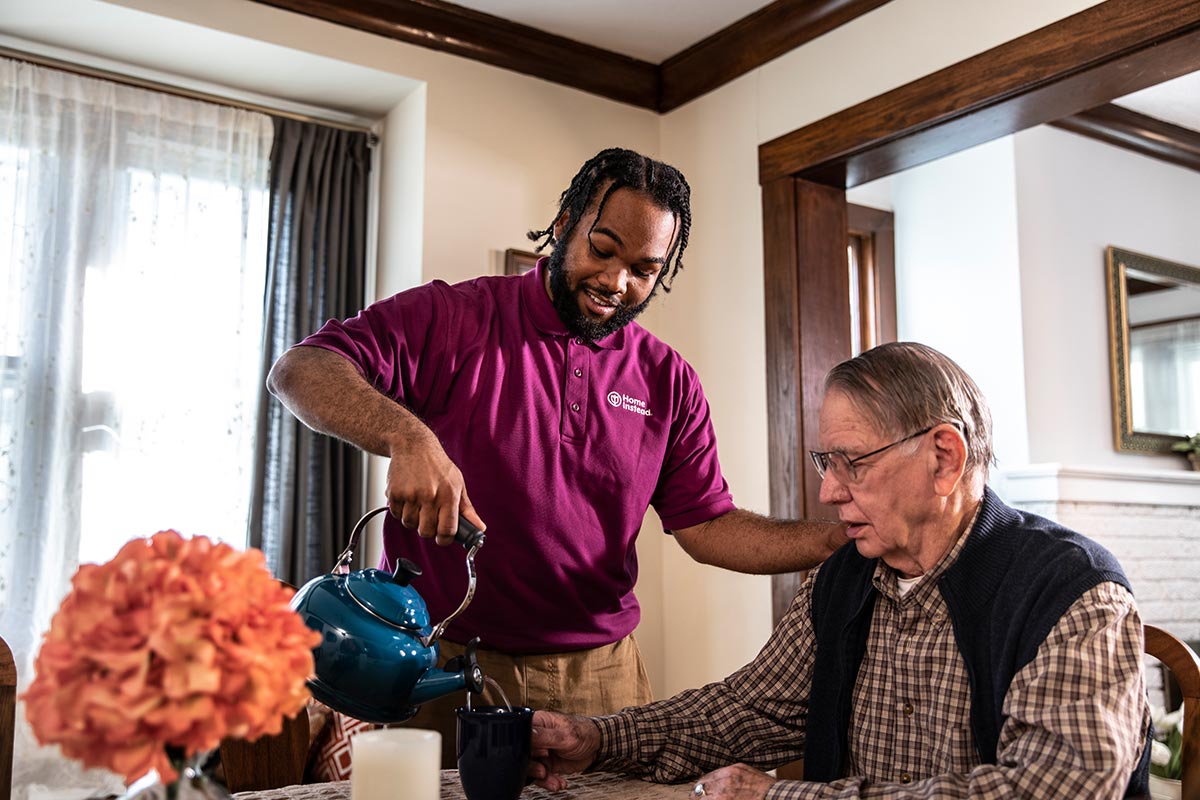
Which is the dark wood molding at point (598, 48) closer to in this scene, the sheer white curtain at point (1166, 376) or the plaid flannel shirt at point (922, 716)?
the plaid flannel shirt at point (922, 716)

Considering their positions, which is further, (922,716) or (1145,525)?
(1145,525)

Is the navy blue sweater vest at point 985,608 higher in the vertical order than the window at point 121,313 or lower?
lower

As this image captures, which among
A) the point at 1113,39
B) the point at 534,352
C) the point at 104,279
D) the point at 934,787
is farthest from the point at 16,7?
the point at 934,787

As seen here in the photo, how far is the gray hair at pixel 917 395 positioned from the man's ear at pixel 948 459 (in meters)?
0.01

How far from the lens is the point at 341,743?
2.63 m

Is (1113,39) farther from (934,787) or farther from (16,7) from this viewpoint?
(16,7)

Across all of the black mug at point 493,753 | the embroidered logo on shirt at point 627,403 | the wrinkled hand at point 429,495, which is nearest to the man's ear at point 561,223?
the embroidered logo on shirt at point 627,403

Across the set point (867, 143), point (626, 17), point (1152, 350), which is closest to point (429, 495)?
point (867, 143)

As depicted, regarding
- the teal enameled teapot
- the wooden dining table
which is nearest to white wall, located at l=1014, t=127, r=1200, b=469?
the wooden dining table

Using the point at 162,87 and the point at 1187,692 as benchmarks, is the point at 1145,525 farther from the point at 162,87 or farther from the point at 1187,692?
the point at 162,87

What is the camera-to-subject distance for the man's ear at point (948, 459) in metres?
1.43

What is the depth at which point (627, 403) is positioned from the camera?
1983 millimetres

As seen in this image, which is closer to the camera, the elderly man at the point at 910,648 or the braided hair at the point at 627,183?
the elderly man at the point at 910,648

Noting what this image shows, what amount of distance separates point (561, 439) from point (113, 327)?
1.79 metres
